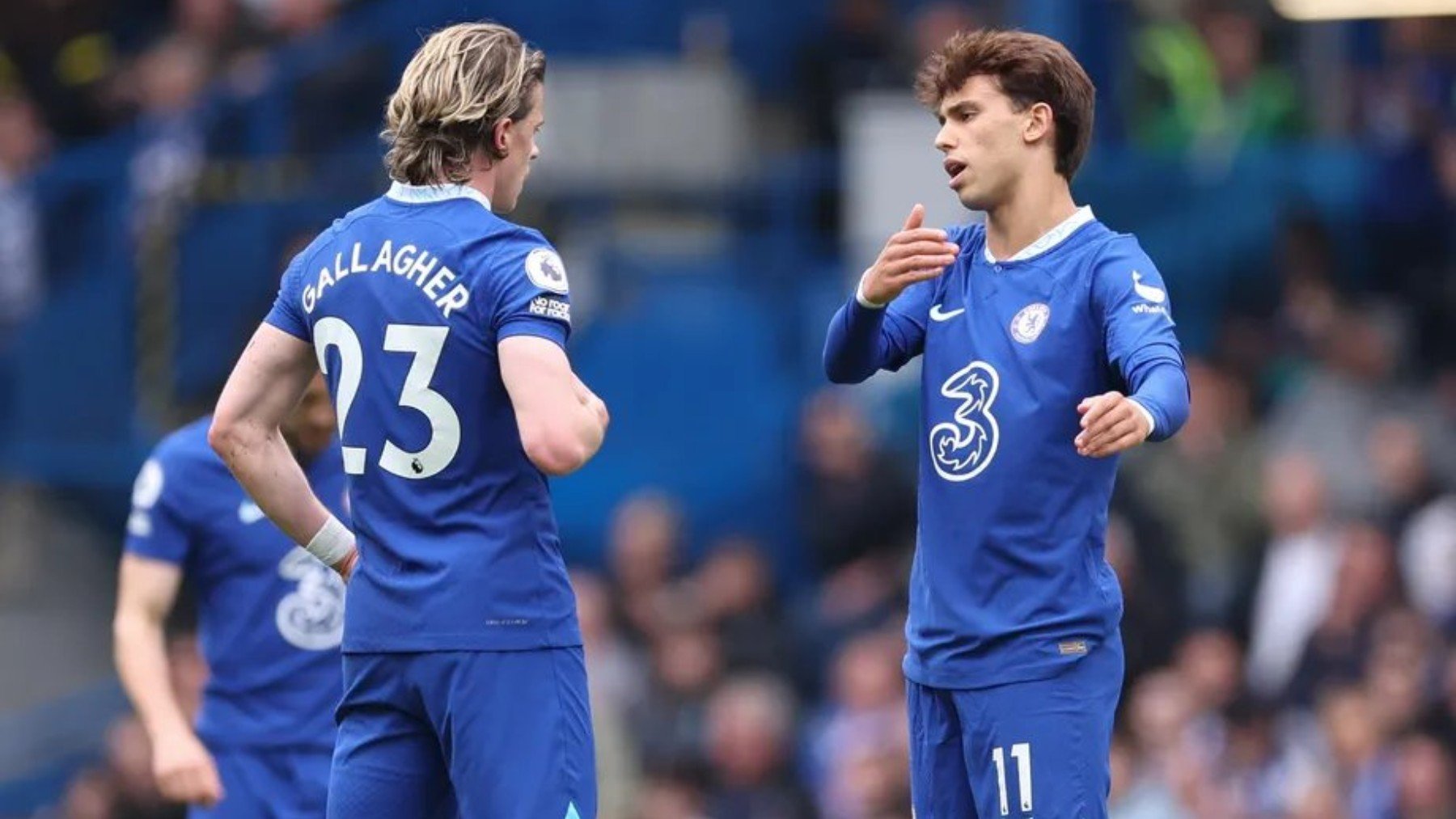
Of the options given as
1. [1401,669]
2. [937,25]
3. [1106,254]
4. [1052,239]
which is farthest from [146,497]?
[937,25]

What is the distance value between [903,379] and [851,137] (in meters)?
1.36

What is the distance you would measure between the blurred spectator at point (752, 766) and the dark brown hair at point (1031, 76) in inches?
248

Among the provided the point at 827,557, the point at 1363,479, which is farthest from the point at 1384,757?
the point at 827,557

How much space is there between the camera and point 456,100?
604 cm

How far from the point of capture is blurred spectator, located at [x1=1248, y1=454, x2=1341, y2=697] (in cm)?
1210

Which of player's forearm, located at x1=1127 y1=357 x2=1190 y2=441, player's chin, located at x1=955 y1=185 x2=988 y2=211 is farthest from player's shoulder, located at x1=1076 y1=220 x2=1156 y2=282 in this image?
player's forearm, located at x1=1127 y1=357 x2=1190 y2=441

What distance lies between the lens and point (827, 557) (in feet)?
45.1

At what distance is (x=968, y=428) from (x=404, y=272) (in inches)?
54.9

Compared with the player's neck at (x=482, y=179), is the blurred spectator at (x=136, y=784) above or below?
below

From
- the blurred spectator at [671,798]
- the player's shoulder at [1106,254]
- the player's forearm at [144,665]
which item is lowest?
the blurred spectator at [671,798]

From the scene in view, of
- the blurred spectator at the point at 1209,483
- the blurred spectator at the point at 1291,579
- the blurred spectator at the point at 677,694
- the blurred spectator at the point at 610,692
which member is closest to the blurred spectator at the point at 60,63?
the blurred spectator at the point at 610,692

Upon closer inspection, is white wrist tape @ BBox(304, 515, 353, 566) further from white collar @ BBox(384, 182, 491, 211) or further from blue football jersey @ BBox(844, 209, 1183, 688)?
blue football jersey @ BBox(844, 209, 1183, 688)

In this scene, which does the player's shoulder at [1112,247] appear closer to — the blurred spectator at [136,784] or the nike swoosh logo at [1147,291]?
the nike swoosh logo at [1147,291]

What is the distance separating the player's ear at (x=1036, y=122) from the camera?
657cm
